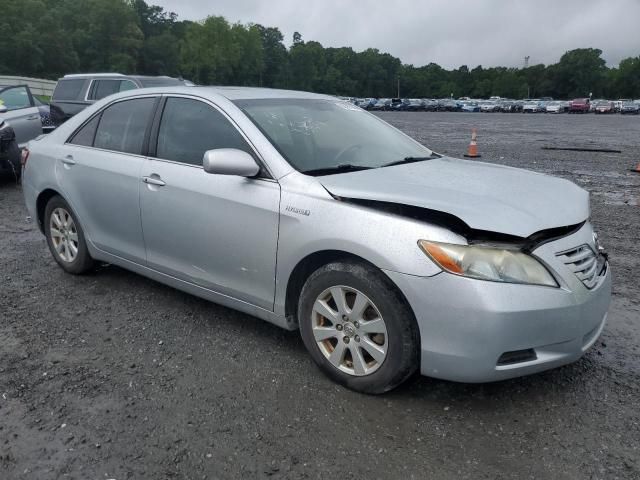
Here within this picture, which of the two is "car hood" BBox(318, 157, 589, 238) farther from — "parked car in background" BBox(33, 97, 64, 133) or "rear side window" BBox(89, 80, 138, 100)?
"rear side window" BBox(89, 80, 138, 100)

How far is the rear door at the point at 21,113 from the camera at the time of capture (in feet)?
32.5

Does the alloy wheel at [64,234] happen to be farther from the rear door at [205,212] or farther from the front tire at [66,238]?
the rear door at [205,212]

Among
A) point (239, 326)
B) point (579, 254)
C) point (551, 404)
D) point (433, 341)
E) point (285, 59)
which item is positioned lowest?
point (285, 59)

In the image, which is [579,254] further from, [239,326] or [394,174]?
[239,326]

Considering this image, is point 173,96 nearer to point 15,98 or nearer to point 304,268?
point 304,268

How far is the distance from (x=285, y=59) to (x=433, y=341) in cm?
14132

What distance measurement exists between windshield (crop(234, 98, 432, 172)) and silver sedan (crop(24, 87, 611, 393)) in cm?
2

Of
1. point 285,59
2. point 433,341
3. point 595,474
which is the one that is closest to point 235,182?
point 433,341

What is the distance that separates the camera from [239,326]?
403cm

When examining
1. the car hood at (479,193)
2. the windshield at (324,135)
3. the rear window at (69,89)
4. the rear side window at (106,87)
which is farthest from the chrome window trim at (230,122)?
the rear window at (69,89)

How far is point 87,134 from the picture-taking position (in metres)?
4.75

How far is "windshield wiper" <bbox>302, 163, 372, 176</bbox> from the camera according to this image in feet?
11.1

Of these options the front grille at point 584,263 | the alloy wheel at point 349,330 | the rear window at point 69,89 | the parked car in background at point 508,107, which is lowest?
the parked car in background at point 508,107

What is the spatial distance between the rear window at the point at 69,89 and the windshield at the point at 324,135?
34.9ft
